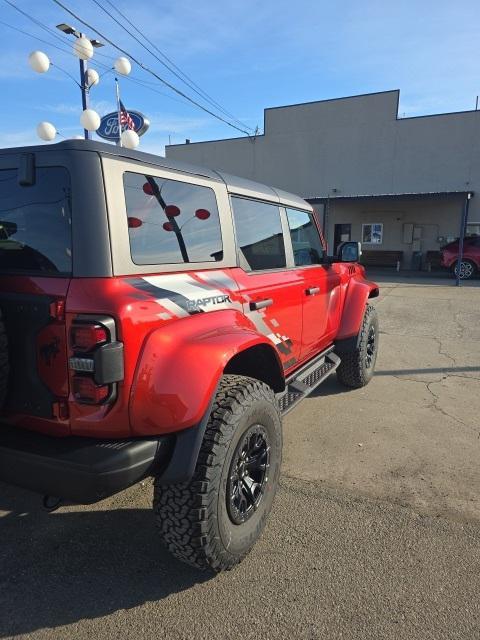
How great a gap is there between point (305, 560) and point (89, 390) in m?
1.45

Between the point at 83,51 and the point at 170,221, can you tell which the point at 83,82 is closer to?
the point at 83,51

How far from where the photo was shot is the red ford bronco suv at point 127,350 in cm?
186

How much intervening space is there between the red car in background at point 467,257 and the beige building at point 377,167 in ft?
7.32

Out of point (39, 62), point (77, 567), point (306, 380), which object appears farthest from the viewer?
point (39, 62)

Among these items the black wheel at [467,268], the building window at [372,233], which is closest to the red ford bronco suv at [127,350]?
the black wheel at [467,268]

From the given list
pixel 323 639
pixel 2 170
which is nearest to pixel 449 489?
pixel 323 639

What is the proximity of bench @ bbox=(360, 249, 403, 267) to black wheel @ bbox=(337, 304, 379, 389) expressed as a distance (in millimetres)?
17852

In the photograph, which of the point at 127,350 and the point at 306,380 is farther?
the point at 306,380

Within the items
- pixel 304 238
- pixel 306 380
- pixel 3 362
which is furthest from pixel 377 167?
pixel 3 362

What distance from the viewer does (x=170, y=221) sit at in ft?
7.59

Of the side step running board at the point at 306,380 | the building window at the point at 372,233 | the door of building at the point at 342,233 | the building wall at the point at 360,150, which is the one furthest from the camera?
the door of building at the point at 342,233

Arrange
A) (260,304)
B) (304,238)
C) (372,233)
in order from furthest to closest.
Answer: (372,233) → (304,238) → (260,304)

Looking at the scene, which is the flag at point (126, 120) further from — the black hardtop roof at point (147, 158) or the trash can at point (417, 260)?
the trash can at point (417, 260)

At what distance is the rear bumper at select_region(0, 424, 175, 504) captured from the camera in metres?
1.82
